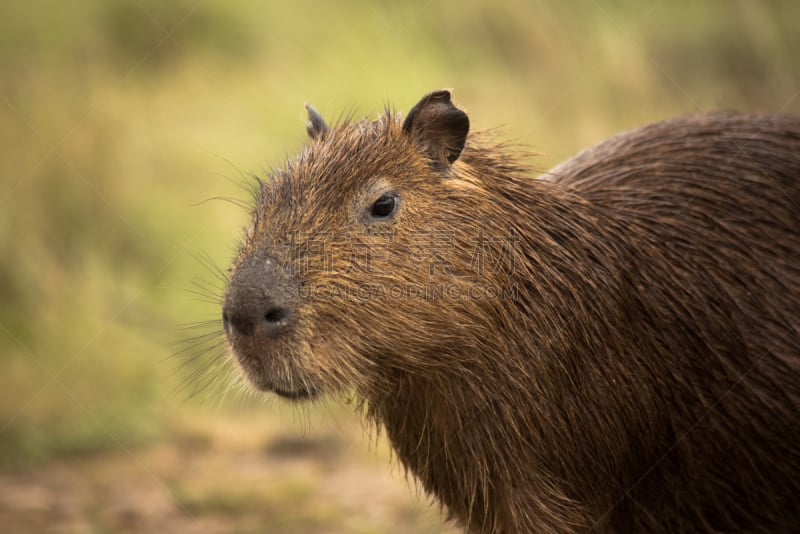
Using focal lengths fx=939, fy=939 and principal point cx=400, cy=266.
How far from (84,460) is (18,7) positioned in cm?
388

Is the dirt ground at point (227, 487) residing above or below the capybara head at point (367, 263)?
below

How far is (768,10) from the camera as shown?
7.82 metres

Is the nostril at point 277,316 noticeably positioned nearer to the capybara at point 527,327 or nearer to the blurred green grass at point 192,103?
the capybara at point 527,327

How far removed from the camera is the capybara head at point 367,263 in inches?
117

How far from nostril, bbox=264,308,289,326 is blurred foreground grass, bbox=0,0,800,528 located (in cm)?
363

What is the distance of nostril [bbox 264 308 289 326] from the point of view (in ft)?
9.64

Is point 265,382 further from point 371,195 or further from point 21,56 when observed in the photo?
point 21,56

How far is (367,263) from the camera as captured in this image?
3.07 metres

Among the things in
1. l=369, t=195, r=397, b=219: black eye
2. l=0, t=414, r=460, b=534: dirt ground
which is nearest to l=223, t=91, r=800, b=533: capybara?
l=369, t=195, r=397, b=219: black eye

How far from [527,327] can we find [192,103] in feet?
17.9

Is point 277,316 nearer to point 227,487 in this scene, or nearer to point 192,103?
point 227,487

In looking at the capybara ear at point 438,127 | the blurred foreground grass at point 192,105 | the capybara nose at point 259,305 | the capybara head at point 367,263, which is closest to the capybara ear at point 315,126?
the capybara head at point 367,263

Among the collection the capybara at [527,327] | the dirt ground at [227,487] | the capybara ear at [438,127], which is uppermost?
the capybara ear at [438,127]

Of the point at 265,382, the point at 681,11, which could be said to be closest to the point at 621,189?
the point at 265,382
